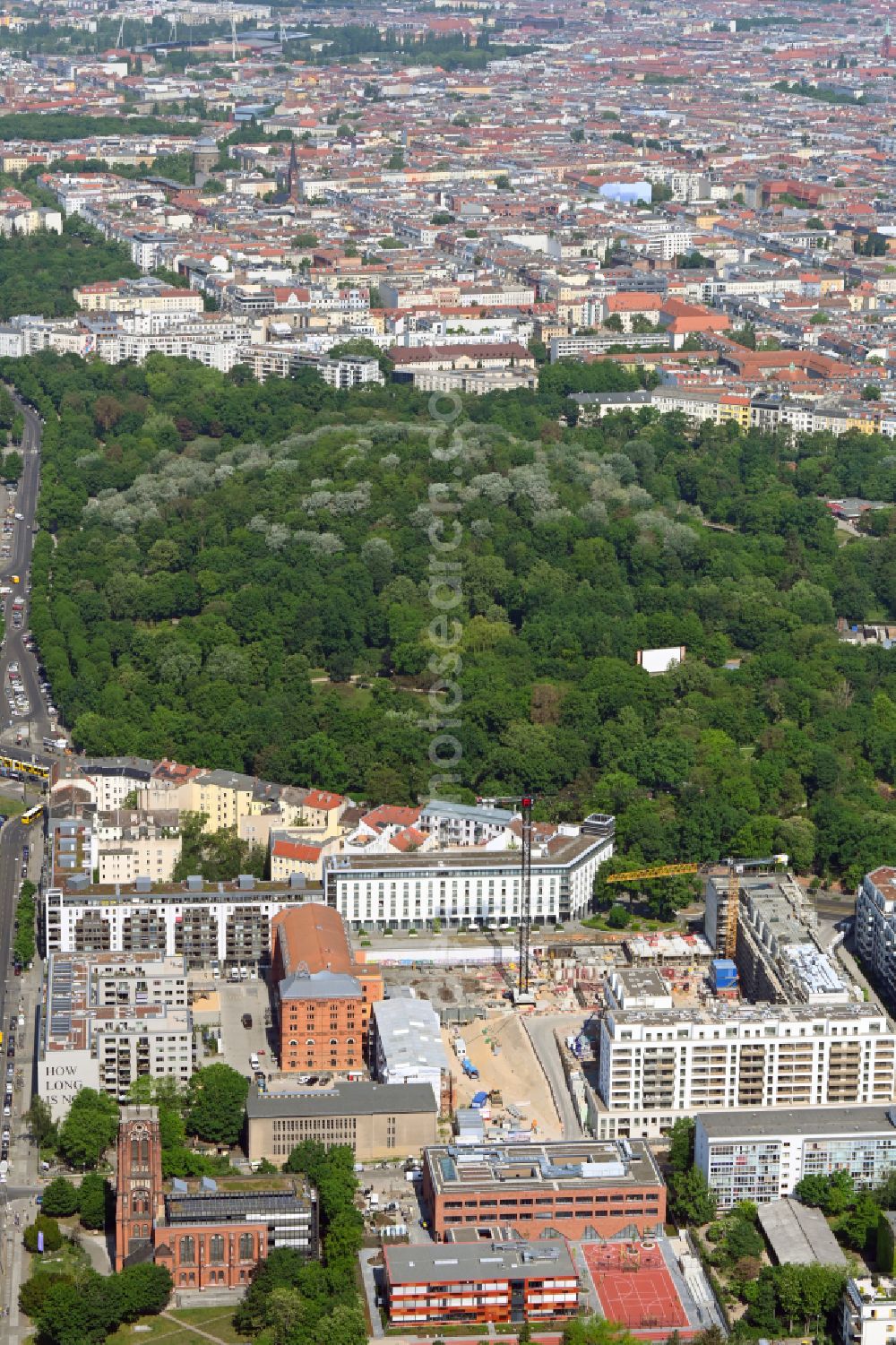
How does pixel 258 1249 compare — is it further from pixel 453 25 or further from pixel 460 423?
pixel 453 25

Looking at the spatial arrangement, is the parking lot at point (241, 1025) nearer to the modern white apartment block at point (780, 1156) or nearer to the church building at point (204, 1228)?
the church building at point (204, 1228)

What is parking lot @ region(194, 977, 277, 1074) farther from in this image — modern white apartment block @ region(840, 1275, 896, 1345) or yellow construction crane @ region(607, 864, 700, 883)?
modern white apartment block @ region(840, 1275, 896, 1345)

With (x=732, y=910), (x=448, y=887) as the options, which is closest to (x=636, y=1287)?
(x=732, y=910)

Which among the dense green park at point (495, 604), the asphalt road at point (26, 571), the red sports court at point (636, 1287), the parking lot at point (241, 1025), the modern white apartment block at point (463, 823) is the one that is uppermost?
the red sports court at point (636, 1287)

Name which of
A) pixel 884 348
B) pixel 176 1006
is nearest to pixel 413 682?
pixel 176 1006

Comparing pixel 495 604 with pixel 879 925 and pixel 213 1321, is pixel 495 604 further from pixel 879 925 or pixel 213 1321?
pixel 213 1321

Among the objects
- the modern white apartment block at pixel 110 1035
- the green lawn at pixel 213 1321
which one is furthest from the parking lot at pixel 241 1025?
the green lawn at pixel 213 1321

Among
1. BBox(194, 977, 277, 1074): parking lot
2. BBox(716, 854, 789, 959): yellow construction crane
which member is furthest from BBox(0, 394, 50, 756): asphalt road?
BBox(716, 854, 789, 959): yellow construction crane
